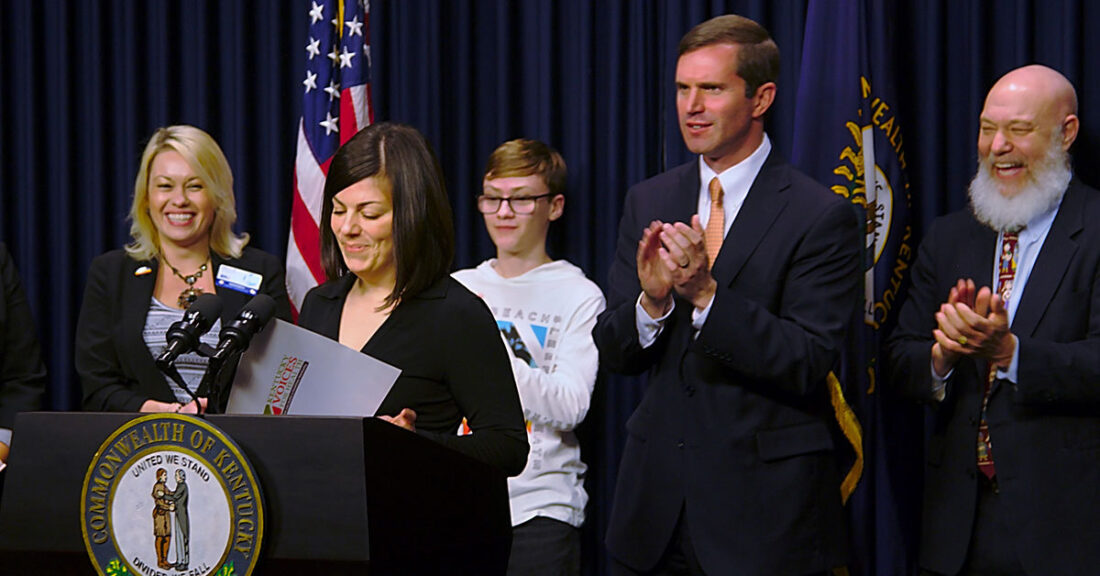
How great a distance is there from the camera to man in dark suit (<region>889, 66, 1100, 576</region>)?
3.00 m

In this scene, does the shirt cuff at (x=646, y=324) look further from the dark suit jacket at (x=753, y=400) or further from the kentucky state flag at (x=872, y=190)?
the kentucky state flag at (x=872, y=190)

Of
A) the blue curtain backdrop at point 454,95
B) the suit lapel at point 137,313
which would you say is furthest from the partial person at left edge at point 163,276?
the blue curtain backdrop at point 454,95

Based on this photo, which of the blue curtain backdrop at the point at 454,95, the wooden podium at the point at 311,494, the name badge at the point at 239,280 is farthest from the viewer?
the blue curtain backdrop at the point at 454,95

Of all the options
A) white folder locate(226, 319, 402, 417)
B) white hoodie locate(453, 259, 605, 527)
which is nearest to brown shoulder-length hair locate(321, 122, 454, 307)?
white folder locate(226, 319, 402, 417)

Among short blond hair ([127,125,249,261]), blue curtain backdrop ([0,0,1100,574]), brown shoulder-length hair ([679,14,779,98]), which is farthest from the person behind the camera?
blue curtain backdrop ([0,0,1100,574])

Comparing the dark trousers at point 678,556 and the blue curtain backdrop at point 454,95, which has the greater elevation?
the blue curtain backdrop at point 454,95

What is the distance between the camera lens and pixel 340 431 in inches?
65.6

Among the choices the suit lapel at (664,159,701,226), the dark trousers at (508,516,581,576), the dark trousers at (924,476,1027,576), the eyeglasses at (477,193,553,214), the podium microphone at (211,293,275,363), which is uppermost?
the suit lapel at (664,159,701,226)

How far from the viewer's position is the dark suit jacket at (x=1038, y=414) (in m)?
3.00

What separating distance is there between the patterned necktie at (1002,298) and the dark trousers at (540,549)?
4.34 feet

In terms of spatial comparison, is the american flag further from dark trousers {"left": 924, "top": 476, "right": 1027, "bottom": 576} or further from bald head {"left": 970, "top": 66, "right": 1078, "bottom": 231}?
dark trousers {"left": 924, "top": 476, "right": 1027, "bottom": 576}

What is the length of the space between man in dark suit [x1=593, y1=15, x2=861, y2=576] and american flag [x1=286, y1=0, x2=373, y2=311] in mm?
1686

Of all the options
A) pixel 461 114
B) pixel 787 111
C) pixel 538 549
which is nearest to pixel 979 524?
pixel 538 549

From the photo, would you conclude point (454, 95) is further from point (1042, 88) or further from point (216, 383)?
point (216, 383)
